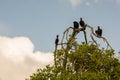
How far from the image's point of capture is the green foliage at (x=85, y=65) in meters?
36.3

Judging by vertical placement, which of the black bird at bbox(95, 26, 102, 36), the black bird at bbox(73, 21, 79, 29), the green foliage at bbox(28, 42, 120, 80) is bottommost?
the green foliage at bbox(28, 42, 120, 80)

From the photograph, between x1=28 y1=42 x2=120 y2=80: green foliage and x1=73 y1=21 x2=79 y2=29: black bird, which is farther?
x1=73 y1=21 x2=79 y2=29: black bird

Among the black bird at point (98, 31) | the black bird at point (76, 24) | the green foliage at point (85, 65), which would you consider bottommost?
the green foliage at point (85, 65)

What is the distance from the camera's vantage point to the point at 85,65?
3738 cm

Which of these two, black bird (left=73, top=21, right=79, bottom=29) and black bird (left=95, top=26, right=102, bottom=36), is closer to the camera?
black bird (left=95, top=26, right=102, bottom=36)

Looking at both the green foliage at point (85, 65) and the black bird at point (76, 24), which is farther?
the black bird at point (76, 24)

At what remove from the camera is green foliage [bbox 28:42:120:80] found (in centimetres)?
3634

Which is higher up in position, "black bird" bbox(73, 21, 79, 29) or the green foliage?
"black bird" bbox(73, 21, 79, 29)

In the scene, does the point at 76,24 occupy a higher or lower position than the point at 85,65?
higher

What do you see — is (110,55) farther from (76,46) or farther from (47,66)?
(47,66)

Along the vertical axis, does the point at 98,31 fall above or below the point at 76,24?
below

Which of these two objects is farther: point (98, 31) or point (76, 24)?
point (76, 24)

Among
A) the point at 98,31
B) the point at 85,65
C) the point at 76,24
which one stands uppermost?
the point at 76,24

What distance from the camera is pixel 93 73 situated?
34.9 meters
